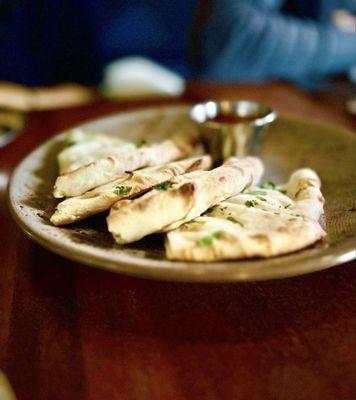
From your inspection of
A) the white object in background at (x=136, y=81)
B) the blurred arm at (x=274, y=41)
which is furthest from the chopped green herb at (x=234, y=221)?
the blurred arm at (x=274, y=41)

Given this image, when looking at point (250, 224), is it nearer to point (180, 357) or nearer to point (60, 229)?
point (180, 357)

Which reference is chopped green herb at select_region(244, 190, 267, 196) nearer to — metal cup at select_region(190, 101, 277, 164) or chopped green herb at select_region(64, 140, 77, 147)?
metal cup at select_region(190, 101, 277, 164)

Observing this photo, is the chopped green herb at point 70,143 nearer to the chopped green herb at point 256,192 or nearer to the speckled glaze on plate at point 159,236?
the speckled glaze on plate at point 159,236

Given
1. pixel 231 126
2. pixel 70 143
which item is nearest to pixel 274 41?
pixel 231 126

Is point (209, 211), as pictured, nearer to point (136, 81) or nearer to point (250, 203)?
point (250, 203)

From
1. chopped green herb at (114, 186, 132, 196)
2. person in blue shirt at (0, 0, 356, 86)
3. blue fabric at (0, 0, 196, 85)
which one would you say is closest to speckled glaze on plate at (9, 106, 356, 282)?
chopped green herb at (114, 186, 132, 196)

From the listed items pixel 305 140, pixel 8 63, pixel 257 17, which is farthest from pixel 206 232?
pixel 8 63
